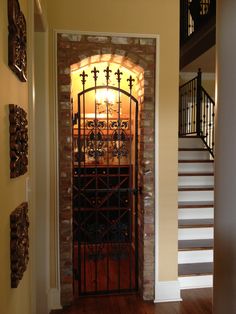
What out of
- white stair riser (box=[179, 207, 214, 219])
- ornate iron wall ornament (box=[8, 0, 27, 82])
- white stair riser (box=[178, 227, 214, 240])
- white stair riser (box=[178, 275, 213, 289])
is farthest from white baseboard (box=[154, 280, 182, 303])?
ornate iron wall ornament (box=[8, 0, 27, 82])

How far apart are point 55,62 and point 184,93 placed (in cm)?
472

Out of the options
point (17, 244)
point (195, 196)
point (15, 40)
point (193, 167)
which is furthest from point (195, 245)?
point (15, 40)

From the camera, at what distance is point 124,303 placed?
2.94 metres

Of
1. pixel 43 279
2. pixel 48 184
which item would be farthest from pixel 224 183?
pixel 43 279

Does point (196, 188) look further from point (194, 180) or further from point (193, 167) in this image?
point (193, 167)

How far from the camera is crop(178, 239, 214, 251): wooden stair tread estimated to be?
11.6ft

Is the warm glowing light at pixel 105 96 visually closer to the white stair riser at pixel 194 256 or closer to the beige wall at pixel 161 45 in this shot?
the beige wall at pixel 161 45

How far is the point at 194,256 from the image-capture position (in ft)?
11.6

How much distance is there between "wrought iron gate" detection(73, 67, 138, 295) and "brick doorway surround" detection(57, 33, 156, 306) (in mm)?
161

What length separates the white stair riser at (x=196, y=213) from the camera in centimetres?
408

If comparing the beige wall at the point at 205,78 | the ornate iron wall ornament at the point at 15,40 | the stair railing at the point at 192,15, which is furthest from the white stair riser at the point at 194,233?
the beige wall at the point at 205,78

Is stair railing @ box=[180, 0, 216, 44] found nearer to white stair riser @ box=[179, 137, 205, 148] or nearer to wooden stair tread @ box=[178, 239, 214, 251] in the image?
white stair riser @ box=[179, 137, 205, 148]

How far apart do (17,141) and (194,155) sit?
14.5 ft

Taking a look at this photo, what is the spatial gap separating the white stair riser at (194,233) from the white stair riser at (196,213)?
0.30m
